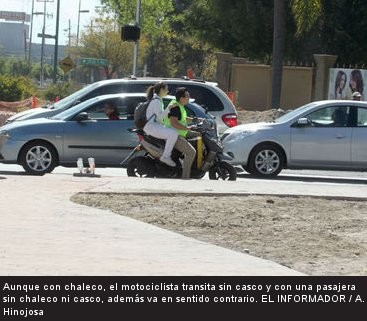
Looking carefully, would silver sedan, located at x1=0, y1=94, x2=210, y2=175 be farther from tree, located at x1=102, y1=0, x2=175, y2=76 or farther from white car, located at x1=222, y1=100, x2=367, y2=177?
tree, located at x1=102, y1=0, x2=175, y2=76

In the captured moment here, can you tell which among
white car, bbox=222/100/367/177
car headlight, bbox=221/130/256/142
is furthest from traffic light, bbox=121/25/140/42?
white car, bbox=222/100/367/177

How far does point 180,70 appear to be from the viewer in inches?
2820

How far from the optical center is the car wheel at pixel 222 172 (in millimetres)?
16203

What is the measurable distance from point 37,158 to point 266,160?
4.48 m

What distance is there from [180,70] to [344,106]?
5337 centimetres

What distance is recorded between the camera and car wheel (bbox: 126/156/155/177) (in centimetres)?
1573

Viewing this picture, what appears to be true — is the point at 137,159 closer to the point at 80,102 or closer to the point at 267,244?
the point at 80,102

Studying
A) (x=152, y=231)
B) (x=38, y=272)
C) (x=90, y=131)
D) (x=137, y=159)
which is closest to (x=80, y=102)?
(x=90, y=131)

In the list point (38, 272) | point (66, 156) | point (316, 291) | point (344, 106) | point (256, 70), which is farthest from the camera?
point (256, 70)

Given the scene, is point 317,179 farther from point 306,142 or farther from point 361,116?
point 361,116

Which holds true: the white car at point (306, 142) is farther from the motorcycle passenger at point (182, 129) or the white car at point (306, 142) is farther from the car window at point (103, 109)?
the motorcycle passenger at point (182, 129)

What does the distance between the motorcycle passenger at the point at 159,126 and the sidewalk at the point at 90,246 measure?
125 inches

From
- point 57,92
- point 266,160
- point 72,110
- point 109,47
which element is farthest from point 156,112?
point 109,47

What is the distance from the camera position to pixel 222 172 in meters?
16.2
